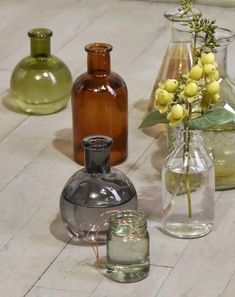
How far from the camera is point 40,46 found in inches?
106

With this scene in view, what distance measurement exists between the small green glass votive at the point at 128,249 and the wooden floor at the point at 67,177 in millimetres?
18

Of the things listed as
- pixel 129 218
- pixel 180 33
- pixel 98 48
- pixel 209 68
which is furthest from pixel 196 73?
pixel 180 33

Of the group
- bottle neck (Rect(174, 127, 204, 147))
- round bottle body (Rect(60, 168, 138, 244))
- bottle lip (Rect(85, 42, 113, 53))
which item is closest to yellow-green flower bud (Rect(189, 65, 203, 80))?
bottle neck (Rect(174, 127, 204, 147))

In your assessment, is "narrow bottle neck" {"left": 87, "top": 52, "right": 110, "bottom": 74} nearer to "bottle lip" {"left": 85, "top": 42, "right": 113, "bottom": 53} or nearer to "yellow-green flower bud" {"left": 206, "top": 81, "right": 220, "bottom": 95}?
"bottle lip" {"left": 85, "top": 42, "right": 113, "bottom": 53}

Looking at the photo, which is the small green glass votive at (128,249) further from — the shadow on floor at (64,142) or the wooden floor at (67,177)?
the shadow on floor at (64,142)

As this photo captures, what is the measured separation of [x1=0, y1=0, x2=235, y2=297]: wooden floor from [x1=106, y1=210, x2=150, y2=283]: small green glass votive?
0.02 m

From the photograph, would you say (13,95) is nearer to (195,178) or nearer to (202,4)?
(195,178)

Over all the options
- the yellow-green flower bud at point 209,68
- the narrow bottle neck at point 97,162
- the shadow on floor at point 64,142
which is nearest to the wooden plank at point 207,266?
the narrow bottle neck at point 97,162

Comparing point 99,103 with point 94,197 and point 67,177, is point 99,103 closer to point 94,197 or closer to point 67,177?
point 67,177

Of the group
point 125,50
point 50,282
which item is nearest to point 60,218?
point 50,282

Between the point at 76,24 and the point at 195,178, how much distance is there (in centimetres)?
134

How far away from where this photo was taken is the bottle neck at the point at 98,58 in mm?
2398

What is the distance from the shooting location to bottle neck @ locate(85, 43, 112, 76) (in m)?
2.40

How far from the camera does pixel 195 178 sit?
216cm
